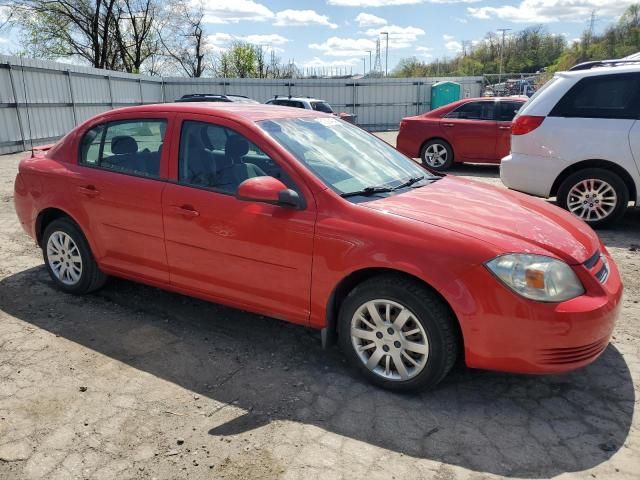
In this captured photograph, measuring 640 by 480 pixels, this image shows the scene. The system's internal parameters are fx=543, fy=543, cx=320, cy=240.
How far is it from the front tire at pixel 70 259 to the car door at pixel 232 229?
3.22 feet

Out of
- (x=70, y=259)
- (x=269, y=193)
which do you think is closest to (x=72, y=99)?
(x=70, y=259)

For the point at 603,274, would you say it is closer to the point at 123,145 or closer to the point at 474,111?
the point at 123,145

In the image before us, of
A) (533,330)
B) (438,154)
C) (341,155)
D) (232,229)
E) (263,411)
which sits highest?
(341,155)

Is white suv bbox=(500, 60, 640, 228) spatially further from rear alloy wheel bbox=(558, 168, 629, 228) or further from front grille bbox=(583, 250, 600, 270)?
front grille bbox=(583, 250, 600, 270)

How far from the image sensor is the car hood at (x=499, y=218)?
9.61ft

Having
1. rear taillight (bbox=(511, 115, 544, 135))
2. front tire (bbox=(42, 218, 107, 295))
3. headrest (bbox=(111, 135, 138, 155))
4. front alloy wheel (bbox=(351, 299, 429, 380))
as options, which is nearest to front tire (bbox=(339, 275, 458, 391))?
front alloy wheel (bbox=(351, 299, 429, 380))

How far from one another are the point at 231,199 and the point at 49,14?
3430 centimetres

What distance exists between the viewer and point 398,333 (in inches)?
119

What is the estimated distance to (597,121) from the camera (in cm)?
625

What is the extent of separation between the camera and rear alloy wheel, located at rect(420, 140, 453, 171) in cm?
1165

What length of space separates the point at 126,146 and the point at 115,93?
59.5ft

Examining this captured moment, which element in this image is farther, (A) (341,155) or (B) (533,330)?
(A) (341,155)

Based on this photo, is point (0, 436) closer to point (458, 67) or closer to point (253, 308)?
point (253, 308)

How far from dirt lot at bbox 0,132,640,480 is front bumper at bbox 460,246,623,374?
344mm
